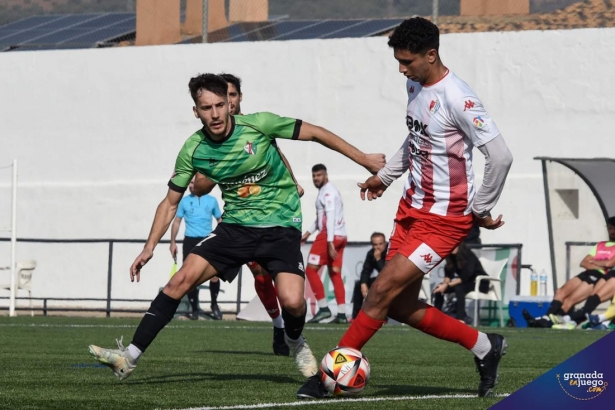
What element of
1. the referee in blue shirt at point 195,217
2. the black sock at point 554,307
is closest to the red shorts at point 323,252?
the referee in blue shirt at point 195,217

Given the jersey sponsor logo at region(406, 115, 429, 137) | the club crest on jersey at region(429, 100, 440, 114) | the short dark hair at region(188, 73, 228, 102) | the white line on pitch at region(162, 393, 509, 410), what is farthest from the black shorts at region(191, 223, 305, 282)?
the club crest on jersey at region(429, 100, 440, 114)

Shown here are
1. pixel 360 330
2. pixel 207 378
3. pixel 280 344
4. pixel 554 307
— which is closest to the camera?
pixel 360 330

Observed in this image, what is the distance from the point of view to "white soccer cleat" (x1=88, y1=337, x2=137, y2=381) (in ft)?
→ 24.1

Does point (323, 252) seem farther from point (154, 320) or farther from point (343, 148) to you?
point (343, 148)

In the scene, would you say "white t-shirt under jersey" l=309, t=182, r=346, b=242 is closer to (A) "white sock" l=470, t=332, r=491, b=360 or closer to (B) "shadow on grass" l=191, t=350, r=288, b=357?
(B) "shadow on grass" l=191, t=350, r=288, b=357

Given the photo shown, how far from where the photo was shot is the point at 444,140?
6.61 meters

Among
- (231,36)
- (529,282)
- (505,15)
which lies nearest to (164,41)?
(231,36)

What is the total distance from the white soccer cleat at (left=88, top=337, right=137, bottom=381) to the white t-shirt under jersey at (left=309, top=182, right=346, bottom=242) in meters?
10.5

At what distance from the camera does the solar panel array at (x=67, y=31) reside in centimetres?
2577

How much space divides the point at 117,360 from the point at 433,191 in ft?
7.11

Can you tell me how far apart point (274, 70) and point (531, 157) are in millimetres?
5326

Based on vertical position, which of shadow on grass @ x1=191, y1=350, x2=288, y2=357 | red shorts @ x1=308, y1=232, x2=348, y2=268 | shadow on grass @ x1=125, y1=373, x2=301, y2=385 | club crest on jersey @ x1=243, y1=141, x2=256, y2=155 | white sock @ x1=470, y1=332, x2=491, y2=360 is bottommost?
shadow on grass @ x1=191, y1=350, x2=288, y2=357

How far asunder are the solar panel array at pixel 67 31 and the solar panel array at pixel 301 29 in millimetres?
2527

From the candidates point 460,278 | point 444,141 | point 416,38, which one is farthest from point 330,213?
point 416,38
